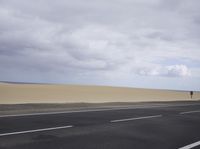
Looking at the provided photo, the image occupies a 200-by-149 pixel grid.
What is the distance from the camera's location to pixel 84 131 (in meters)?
Answer: 10.3

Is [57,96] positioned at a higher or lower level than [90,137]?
higher

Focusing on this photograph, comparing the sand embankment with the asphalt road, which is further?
the sand embankment

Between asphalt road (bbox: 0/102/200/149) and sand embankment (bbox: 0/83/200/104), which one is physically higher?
sand embankment (bbox: 0/83/200/104)

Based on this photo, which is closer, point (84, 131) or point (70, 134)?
point (70, 134)

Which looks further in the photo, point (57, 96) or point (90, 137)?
point (57, 96)

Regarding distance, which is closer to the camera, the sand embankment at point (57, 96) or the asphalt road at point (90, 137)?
the asphalt road at point (90, 137)

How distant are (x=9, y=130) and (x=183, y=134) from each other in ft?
19.9

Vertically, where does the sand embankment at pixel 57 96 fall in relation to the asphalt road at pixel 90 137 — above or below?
above

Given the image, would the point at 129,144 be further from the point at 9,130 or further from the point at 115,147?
the point at 9,130

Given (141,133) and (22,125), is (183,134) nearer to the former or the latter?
(141,133)

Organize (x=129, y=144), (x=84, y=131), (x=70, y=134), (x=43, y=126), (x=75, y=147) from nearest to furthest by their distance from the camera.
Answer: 1. (x=75, y=147)
2. (x=129, y=144)
3. (x=70, y=134)
4. (x=84, y=131)
5. (x=43, y=126)

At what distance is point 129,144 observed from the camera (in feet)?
27.7

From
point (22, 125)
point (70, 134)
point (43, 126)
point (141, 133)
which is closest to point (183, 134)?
point (141, 133)

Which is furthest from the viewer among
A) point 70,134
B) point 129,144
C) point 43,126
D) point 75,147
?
point 43,126
